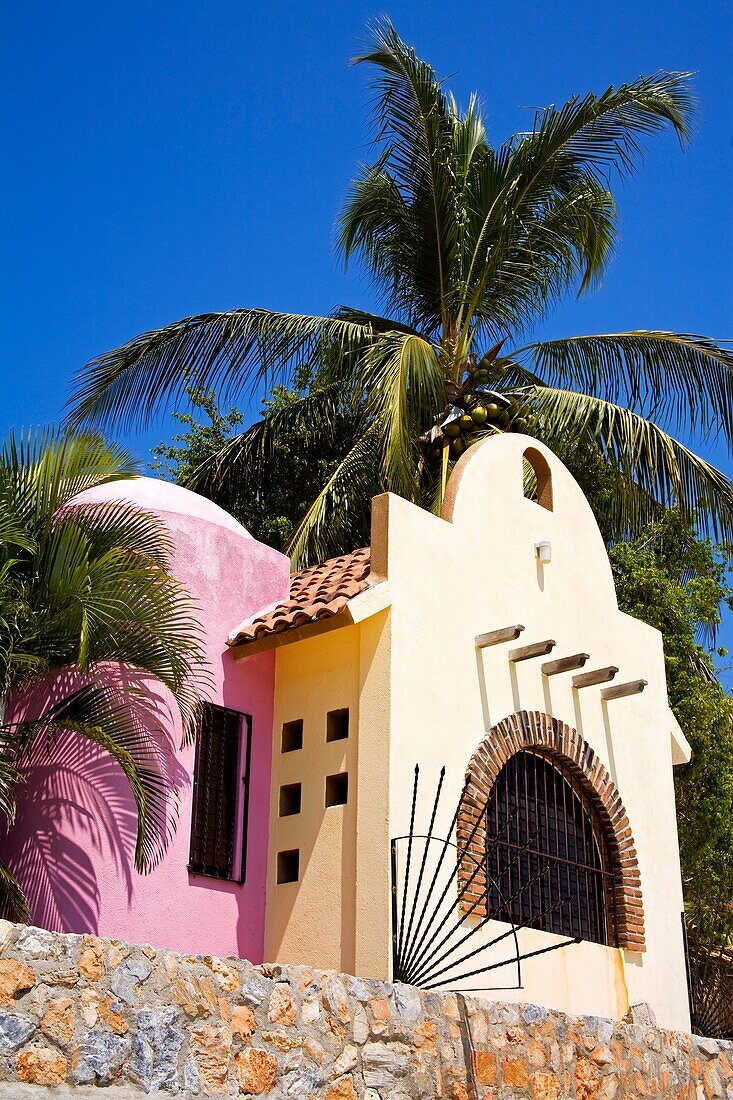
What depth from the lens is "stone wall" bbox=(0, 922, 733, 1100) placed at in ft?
20.2

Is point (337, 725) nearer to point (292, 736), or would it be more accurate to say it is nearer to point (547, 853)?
point (292, 736)

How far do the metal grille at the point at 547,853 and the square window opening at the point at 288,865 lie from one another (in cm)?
175

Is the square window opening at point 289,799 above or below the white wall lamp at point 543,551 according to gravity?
below

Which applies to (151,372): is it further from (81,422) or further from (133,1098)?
(133,1098)

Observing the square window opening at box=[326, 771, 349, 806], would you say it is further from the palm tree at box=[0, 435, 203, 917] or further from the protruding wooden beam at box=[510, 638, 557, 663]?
the protruding wooden beam at box=[510, 638, 557, 663]

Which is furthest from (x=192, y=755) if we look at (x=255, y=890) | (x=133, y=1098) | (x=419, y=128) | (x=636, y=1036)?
(x=419, y=128)

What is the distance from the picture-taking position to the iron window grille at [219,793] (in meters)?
11.6

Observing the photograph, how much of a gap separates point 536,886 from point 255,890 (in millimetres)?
2770

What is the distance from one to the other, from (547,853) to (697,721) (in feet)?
22.1

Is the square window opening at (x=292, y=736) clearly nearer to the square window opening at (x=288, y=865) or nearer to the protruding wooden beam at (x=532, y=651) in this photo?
the square window opening at (x=288, y=865)

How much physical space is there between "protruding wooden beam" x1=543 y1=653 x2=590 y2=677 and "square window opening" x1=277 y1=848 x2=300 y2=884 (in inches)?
129

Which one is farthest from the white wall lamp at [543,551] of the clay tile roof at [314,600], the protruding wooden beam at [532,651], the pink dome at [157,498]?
the pink dome at [157,498]

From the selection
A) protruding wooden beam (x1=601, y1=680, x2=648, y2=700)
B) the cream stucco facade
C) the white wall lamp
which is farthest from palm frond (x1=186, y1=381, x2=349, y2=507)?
protruding wooden beam (x1=601, y1=680, x2=648, y2=700)

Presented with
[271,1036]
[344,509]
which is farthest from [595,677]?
[271,1036]
